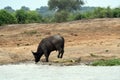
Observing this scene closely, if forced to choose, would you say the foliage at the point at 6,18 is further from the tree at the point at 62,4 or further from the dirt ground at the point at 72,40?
the tree at the point at 62,4

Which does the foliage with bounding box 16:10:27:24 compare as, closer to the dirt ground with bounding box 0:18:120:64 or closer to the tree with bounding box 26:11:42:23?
the tree with bounding box 26:11:42:23

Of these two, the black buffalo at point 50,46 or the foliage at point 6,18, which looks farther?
Result: the foliage at point 6,18

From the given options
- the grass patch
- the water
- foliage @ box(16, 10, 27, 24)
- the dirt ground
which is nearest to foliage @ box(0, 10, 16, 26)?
foliage @ box(16, 10, 27, 24)

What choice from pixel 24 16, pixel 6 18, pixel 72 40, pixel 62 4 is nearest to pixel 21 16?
pixel 24 16

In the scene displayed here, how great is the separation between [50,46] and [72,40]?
1002cm

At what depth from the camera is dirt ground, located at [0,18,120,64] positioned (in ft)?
99.9

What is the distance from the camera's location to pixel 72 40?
3816 cm

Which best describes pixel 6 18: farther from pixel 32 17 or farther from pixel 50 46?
pixel 50 46

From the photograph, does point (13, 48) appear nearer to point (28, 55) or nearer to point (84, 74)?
point (28, 55)

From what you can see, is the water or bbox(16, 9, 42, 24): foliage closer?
the water

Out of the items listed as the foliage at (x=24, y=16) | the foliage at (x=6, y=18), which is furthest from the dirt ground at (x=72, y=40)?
the foliage at (x=24, y=16)

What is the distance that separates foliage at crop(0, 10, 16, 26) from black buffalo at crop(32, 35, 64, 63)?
2714 cm

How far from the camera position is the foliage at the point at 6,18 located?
5559 centimetres

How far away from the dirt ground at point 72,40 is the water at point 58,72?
2.16m
